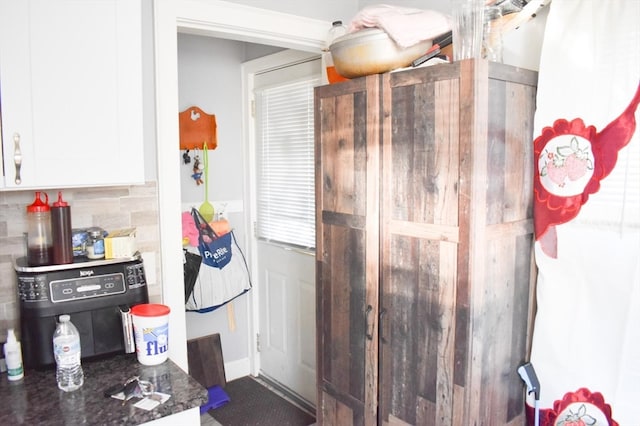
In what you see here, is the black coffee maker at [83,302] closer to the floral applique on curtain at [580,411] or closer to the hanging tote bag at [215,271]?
the hanging tote bag at [215,271]

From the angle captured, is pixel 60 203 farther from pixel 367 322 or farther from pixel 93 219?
pixel 367 322

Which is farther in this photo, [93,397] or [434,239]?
[434,239]

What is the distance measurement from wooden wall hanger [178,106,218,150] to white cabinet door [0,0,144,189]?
1401 mm

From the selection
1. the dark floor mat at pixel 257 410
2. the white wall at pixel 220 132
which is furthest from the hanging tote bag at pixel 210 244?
Answer: the dark floor mat at pixel 257 410

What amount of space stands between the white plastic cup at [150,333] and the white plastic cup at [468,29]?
1.33m

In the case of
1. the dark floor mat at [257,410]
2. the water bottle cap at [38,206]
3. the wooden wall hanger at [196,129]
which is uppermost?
the wooden wall hanger at [196,129]

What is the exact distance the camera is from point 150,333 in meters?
1.65

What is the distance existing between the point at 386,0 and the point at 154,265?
1.63m

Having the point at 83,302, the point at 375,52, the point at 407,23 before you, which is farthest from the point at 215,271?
the point at 407,23

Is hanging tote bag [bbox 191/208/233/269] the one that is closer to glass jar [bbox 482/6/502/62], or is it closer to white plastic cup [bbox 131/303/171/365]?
white plastic cup [bbox 131/303/171/365]

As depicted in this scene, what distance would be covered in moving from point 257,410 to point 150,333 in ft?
5.40

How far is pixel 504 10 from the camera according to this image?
69.0 inches

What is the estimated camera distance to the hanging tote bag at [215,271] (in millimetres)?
3156

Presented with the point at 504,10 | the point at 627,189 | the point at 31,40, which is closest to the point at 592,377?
the point at 627,189
